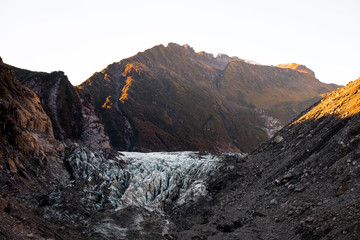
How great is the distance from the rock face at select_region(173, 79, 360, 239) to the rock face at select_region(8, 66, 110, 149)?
34811mm

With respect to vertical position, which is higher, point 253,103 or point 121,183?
point 253,103

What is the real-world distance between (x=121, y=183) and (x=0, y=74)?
21005 mm

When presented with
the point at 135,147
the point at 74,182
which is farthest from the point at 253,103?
the point at 74,182

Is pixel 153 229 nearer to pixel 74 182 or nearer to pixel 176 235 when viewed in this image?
pixel 176 235

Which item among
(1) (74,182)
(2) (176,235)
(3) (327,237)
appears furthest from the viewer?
(1) (74,182)

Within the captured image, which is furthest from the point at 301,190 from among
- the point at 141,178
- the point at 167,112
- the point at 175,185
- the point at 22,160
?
the point at 167,112

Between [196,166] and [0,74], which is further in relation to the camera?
[196,166]

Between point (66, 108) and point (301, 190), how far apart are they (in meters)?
52.8

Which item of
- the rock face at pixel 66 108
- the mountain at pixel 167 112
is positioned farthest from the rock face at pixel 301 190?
the mountain at pixel 167 112

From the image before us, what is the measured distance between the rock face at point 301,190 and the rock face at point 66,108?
34.8 meters

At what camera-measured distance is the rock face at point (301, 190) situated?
59.4ft

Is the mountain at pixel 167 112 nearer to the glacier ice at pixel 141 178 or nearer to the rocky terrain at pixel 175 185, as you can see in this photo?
the rocky terrain at pixel 175 185

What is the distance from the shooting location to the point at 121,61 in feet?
529

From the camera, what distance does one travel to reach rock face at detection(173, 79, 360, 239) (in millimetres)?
18094
